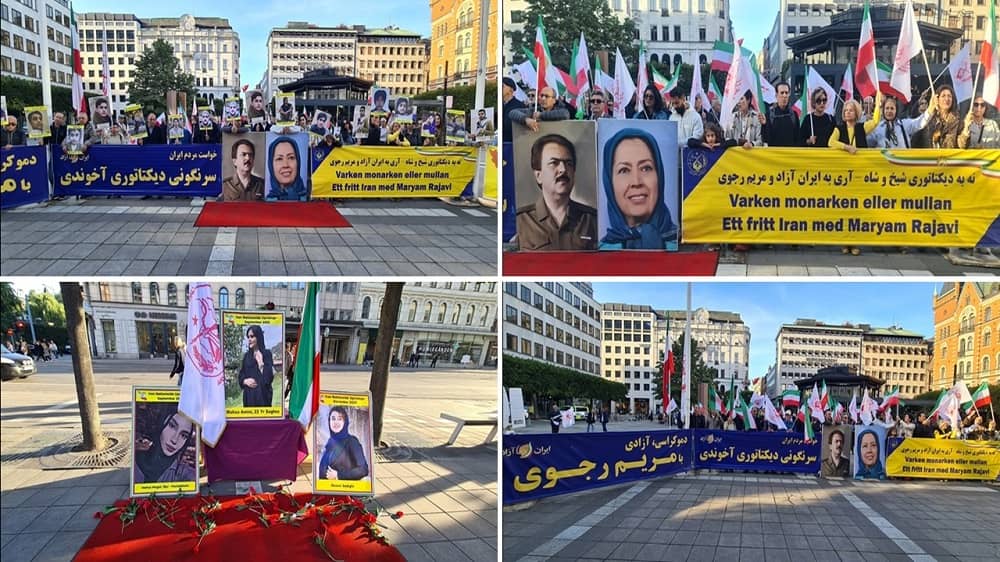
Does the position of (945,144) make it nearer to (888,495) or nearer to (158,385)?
(888,495)

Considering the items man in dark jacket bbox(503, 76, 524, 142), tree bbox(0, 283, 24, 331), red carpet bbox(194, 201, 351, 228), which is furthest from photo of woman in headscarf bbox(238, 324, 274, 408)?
man in dark jacket bbox(503, 76, 524, 142)

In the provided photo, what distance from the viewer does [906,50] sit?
6.55 meters

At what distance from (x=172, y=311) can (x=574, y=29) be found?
5.08m

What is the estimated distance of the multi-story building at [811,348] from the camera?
7953mm

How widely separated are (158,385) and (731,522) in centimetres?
478

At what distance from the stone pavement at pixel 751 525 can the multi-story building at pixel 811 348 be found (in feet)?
5.32

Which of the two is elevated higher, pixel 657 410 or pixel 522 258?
pixel 522 258

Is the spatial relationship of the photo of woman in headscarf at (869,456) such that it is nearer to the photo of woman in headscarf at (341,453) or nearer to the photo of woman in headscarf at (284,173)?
the photo of woman in headscarf at (341,453)

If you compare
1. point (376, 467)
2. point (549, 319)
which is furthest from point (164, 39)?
point (376, 467)

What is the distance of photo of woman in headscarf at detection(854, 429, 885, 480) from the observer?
32.9 feet

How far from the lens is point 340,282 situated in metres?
6.01

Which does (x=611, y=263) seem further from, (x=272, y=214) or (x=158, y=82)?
(x=158, y=82)

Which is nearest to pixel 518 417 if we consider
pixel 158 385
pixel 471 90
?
pixel 158 385

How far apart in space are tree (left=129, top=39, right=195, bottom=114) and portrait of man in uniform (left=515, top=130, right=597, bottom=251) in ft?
21.6
